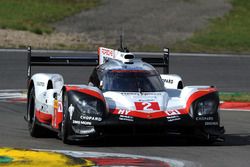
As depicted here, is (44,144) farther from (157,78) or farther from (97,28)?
(97,28)

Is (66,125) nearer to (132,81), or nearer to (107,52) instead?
(132,81)

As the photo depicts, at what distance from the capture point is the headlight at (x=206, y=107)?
505 inches

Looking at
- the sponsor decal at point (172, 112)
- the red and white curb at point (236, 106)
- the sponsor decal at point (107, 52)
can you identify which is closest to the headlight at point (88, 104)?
the sponsor decal at point (172, 112)

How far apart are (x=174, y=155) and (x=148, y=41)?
1011 inches

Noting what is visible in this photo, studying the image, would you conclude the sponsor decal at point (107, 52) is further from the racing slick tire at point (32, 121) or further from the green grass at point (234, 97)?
the green grass at point (234, 97)

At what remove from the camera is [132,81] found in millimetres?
13547

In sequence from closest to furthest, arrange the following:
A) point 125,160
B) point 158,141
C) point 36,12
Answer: point 125,160 < point 158,141 < point 36,12

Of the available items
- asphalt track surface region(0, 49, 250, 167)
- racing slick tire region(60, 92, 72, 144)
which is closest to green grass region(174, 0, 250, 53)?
asphalt track surface region(0, 49, 250, 167)

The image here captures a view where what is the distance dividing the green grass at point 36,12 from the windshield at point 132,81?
77.0 ft

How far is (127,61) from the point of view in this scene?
14.3 meters

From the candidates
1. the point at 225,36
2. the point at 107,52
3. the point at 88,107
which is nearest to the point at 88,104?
the point at 88,107

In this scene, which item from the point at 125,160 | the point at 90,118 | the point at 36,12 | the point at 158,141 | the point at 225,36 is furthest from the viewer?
the point at 36,12

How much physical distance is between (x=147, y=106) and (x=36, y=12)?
102 feet

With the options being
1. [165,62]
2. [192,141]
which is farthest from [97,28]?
[192,141]
